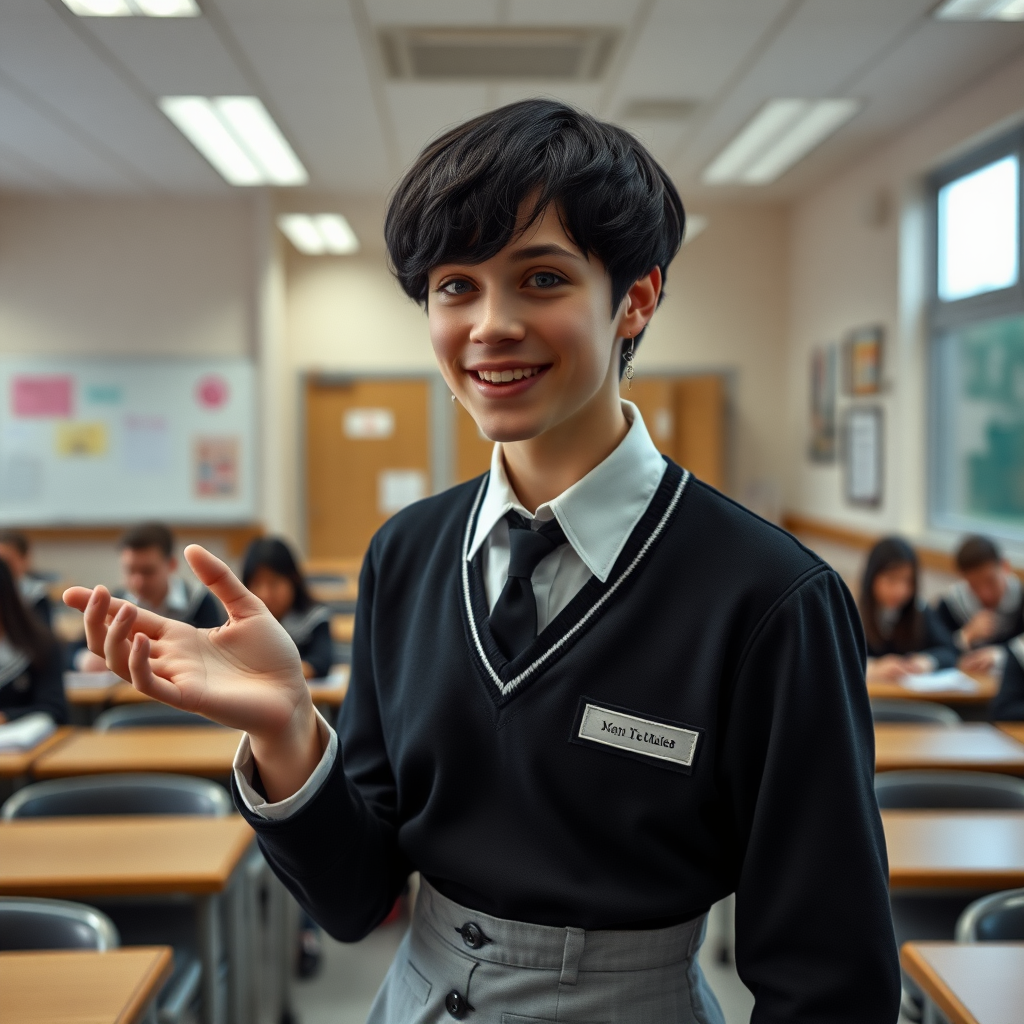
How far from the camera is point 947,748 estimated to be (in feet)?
Answer: 9.37

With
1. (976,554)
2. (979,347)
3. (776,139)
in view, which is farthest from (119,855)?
(776,139)

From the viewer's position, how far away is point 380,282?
725 centimetres

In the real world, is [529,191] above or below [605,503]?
above

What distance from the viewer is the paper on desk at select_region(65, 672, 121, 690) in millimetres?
3680

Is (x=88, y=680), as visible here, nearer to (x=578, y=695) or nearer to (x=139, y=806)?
(x=139, y=806)

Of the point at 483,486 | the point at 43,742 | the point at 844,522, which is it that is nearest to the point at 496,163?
the point at 483,486

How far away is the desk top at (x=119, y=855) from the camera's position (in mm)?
1964

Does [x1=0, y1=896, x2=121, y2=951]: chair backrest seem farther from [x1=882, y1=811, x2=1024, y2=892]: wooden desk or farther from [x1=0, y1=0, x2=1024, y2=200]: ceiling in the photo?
[x1=0, y1=0, x2=1024, y2=200]: ceiling

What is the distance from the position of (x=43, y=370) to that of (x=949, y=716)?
5986 mm

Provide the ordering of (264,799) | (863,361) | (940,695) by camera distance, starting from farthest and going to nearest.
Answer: (863,361) → (940,695) → (264,799)

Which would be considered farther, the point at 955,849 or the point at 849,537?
the point at 849,537

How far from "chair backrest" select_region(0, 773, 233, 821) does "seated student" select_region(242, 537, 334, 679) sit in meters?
1.27

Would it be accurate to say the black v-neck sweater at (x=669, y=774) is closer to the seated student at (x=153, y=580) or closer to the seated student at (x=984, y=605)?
the seated student at (x=153, y=580)

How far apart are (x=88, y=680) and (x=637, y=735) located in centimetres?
336
